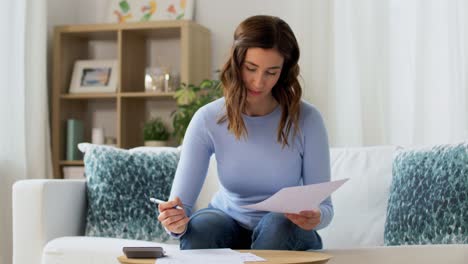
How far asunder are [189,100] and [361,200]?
1519 mm

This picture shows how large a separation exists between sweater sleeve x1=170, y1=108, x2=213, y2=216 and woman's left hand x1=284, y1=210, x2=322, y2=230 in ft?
1.06

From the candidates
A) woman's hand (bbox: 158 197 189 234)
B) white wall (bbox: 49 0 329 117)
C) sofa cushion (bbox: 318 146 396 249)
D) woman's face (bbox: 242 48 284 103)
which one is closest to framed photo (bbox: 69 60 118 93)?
white wall (bbox: 49 0 329 117)

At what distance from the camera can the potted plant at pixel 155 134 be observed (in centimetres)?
441

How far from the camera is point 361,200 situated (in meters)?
2.82

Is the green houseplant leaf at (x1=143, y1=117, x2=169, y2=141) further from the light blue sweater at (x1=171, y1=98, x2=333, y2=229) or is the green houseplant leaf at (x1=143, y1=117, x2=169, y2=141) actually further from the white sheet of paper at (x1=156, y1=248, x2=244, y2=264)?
the white sheet of paper at (x1=156, y1=248, x2=244, y2=264)

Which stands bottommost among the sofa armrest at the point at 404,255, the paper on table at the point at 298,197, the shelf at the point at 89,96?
the sofa armrest at the point at 404,255

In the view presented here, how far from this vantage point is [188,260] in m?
→ 1.70

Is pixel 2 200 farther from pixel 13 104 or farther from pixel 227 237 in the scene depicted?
pixel 227 237

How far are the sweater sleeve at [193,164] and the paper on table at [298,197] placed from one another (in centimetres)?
38

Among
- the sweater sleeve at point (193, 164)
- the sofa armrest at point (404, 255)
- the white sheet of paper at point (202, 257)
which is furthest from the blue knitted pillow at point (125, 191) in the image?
the white sheet of paper at point (202, 257)

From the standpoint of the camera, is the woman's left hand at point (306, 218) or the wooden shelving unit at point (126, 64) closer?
the woman's left hand at point (306, 218)

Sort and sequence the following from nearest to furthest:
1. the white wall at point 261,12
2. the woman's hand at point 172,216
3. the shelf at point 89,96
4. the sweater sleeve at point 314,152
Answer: the woman's hand at point 172,216 < the sweater sleeve at point 314,152 < the white wall at point 261,12 < the shelf at point 89,96

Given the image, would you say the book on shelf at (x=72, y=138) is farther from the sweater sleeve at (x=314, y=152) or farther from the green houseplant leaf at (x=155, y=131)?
the sweater sleeve at (x=314, y=152)

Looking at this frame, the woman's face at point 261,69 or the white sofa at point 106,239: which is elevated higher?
the woman's face at point 261,69
